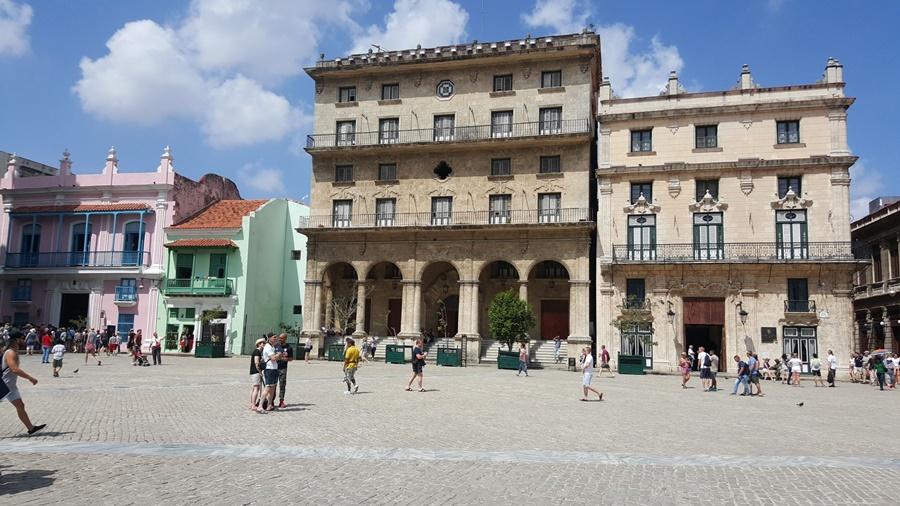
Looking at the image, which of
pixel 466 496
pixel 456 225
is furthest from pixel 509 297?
pixel 466 496

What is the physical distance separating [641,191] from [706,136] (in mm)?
4578

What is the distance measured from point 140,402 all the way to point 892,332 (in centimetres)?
3958

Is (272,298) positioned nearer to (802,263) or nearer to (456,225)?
(456,225)

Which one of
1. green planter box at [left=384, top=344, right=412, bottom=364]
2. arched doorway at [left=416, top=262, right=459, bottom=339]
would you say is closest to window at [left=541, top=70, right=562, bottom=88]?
arched doorway at [left=416, top=262, right=459, bottom=339]

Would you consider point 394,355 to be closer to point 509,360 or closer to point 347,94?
point 509,360

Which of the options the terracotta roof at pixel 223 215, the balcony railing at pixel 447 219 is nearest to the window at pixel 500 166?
the balcony railing at pixel 447 219

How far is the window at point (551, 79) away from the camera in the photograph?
130 ft

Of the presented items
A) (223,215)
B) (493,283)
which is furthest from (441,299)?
(223,215)

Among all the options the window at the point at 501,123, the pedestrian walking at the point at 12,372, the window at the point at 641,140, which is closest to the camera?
the pedestrian walking at the point at 12,372

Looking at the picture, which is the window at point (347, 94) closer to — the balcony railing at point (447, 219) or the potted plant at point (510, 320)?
the balcony railing at point (447, 219)

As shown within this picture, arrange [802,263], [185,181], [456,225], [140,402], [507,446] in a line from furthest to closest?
[185,181]
[456,225]
[802,263]
[140,402]
[507,446]

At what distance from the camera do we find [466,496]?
299 inches

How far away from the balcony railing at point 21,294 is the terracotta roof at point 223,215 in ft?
36.2

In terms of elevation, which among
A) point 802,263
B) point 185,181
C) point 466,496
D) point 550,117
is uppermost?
point 550,117
